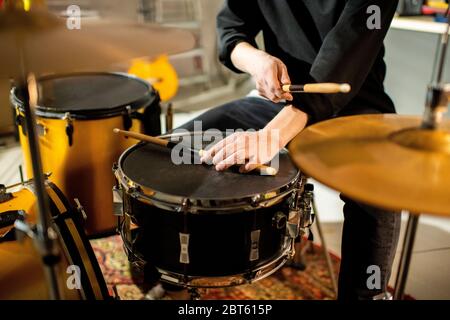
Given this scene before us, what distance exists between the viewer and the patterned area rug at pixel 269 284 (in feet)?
5.21

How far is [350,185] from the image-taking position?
69 cm

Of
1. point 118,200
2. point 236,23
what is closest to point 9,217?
point 118,200

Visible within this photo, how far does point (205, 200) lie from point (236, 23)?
0.79 m

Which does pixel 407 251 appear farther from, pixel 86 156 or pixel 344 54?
pixel 86 156

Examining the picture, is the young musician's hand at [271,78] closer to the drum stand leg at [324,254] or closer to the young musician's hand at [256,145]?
the young musician's hand at [256,145]

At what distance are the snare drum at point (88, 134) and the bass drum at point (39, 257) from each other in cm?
29

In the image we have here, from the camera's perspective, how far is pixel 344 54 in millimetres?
1183

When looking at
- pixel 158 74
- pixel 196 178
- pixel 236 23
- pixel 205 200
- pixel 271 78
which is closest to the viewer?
pixel 205 200

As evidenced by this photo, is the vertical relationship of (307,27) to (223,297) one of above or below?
above

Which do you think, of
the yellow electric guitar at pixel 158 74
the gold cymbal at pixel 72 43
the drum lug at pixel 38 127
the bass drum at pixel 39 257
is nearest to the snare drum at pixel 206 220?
the bass drum at pixel 39 257

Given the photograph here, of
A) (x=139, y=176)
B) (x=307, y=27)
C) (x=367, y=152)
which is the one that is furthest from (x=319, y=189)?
(x=367, y=152)

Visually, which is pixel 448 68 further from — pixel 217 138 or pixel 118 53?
pixel 118 53
